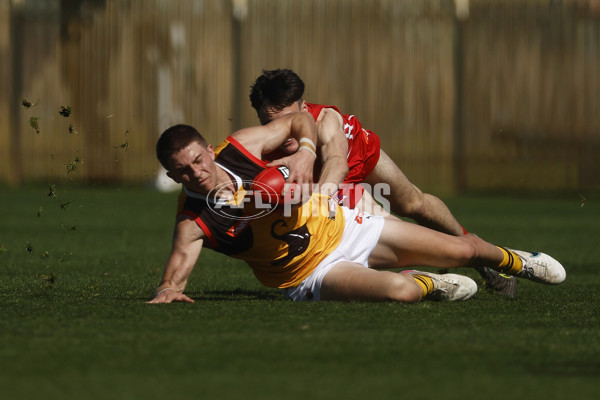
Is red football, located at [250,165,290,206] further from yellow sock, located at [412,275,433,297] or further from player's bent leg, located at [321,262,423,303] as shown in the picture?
yellow sock, located at [412,275,433,297]

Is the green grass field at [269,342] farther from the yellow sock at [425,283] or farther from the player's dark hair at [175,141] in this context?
the player's dark hair at [175,141]

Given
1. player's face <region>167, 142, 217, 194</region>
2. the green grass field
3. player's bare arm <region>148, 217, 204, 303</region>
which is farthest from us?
player's bare arm <region>148, 217, 204, 303</region>

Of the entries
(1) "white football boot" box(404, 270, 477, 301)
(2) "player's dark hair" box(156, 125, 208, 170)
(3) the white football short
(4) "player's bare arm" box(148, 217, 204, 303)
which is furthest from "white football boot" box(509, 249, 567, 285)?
(2) "player's dark hair" box(156, 125, 208, 170)

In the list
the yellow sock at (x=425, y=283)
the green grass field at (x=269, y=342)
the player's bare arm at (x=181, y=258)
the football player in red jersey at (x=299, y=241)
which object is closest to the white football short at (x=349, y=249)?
the football player in red jersey at (x=299, y=241)

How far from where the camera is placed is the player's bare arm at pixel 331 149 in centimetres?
555

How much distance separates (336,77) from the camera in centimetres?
1541

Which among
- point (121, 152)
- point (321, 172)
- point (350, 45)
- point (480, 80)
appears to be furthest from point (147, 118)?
point (321, 172)

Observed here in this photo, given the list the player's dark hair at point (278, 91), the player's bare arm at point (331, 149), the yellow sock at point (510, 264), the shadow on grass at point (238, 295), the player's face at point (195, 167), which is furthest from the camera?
the player's dark hair at point (278, 91)

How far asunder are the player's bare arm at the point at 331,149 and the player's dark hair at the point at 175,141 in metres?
0.72

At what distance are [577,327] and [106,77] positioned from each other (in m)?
12.2

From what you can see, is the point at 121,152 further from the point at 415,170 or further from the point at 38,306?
the point at 38,306

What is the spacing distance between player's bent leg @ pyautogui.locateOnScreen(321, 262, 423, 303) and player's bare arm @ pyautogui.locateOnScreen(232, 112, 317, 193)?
22.1 inches

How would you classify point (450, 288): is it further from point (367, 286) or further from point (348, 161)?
point (348, 161)

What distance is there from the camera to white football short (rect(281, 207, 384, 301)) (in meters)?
5.72
